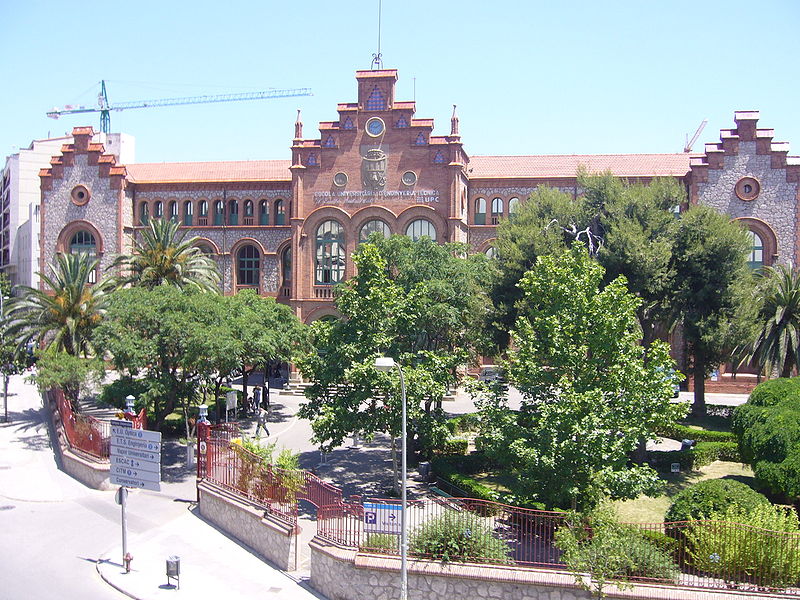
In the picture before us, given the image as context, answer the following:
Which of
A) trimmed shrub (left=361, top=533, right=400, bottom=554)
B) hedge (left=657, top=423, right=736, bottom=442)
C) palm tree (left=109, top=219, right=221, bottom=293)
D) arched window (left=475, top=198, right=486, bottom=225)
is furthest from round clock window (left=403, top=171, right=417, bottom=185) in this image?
trimmed shrub (left=361, top=533, right=400, bottom=554)

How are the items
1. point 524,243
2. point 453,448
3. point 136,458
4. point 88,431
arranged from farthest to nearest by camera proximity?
point 524,243, point 453,448, point 88,431, point 136,458

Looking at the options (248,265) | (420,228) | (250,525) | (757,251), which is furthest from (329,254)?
(250,525)

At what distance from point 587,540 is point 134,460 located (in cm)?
1231


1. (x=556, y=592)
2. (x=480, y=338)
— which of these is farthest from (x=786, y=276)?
(x=556, y=592)

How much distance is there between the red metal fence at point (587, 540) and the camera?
16.0 metres

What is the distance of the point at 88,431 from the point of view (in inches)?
1110

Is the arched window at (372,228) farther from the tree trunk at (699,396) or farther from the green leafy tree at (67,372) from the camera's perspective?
the tree trunk at (699,396)

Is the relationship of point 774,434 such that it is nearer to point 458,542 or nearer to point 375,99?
point 458,542

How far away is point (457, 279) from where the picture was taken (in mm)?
29125

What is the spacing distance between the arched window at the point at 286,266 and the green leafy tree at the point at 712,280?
28388 millimetres

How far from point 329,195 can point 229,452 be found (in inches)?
1110

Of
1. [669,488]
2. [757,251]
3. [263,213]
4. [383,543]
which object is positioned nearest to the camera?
[383,543]

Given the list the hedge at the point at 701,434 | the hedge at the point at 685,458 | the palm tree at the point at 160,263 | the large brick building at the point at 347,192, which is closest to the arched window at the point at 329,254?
the large brick building at the point at 347,192

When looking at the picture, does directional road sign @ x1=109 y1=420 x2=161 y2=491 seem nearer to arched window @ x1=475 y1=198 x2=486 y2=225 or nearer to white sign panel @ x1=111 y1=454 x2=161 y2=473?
white sign panel @ x1=111 y1=454 x2=161 y2=473
